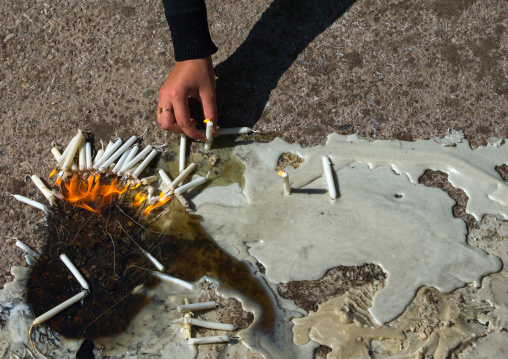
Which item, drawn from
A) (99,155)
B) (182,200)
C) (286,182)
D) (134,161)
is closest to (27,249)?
(99,155)

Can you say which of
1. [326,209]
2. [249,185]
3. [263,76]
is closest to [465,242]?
[326,209]

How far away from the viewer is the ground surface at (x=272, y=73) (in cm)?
274

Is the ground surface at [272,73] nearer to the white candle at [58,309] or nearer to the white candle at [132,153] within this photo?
the white candle at [132,153]

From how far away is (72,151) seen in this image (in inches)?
108

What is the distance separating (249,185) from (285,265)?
0.53 m

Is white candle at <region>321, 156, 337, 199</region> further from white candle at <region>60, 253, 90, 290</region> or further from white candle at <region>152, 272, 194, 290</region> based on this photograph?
white candle at <region>60, 253, 90, 290</region>

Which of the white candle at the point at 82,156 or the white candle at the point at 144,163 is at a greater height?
the white candle at the point at 82,156

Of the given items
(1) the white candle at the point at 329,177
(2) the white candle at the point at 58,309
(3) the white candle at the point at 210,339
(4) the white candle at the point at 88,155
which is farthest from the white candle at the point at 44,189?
(1) the white candle at the point at 329,177

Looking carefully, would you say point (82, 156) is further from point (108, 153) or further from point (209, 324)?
point (209, 324)

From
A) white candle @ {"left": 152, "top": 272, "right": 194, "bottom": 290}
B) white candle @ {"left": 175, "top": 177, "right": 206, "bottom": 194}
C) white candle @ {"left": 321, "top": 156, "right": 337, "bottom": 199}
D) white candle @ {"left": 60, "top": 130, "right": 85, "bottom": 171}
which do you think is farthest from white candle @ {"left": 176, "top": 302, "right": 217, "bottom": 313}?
white candle @ {"left": 60, "top": 130, "right": 85, "bottom": 171}

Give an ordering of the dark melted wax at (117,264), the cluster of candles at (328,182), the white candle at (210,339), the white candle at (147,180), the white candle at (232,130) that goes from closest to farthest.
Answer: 1. the white candle at (210,339)
2. the dark melted wax at (117,264)
3. the cluster of candles at (328,182)
4. the white candle at (147,180)
5. the white candle at (232,130)

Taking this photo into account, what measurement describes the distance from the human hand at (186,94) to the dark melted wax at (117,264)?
47 cm

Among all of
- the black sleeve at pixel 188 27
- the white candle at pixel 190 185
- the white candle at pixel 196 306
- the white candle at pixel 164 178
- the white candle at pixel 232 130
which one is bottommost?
the white candle at pixel 196 306

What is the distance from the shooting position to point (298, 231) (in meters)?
2.50
